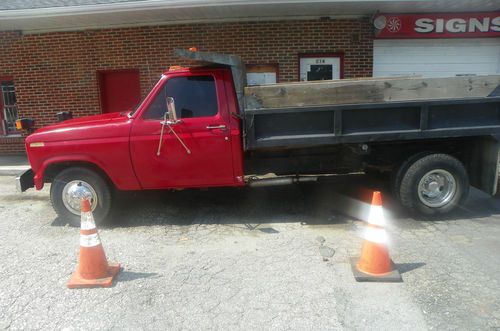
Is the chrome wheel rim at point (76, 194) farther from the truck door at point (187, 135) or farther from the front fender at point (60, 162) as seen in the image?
the truck door at point (187, 135)

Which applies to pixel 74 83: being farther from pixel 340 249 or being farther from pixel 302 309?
pixel 302 309

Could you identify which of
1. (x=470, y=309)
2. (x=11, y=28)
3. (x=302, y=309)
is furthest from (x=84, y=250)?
(x=11, y=28)


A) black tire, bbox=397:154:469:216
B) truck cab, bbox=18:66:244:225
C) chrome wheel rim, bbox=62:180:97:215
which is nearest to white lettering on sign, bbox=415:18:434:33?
black tire, bbox=397:154:469:216

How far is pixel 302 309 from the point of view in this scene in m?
3.26

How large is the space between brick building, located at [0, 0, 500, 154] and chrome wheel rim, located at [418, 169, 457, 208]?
4.43 metres

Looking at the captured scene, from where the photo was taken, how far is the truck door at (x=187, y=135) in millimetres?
4969

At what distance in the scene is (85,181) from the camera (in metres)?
5.11

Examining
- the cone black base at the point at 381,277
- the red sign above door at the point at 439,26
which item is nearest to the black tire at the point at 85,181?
the cone black base at the point at 381,277

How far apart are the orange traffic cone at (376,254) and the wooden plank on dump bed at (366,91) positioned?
1592 mm

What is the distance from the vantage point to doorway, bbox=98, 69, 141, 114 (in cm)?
965

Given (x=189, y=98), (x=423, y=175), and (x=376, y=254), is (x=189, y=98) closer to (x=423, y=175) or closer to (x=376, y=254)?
(x=376, y=254)

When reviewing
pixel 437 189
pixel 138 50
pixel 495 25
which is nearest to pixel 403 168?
pixel 437 189

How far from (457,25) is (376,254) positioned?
739 centimetres

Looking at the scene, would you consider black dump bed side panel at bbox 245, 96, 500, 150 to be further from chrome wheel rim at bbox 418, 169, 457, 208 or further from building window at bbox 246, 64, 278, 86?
building window at bbox 246, 64, 278, 86
